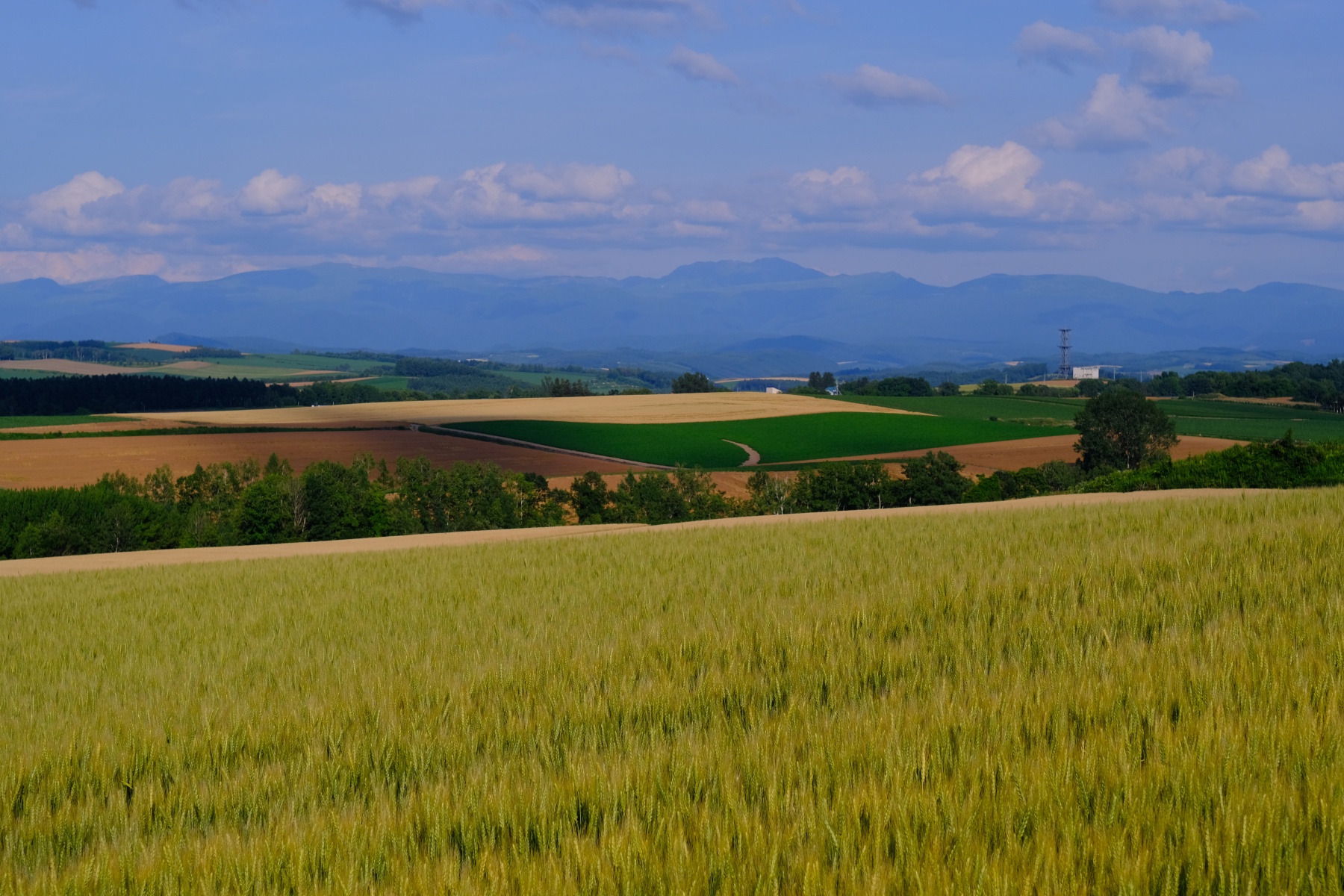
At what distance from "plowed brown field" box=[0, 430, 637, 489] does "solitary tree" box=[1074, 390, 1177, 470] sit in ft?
108

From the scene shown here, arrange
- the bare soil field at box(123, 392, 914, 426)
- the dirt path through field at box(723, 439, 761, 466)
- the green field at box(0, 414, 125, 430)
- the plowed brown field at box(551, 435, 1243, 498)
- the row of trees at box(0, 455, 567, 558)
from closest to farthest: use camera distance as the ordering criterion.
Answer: the row of trees at box(0, 455, 567, 558) → the plowed brown field at box(551, 435, 1243, 498) → the dirt path through field at box(723, 439, 761, 466) → the green field at box(0, 414, 125, 430) → the bare soil field at box(123, 392, 914, 426)

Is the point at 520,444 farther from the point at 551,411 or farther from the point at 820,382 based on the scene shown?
the point at 820,382

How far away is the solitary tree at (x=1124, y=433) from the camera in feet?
246

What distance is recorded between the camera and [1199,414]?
361ft

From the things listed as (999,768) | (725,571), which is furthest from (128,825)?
(725,571)

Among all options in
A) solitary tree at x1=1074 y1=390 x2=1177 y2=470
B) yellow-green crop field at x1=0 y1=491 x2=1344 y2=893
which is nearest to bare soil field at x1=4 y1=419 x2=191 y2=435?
solitary tree at x1=1074 y1=390 x2=1177 y2=470

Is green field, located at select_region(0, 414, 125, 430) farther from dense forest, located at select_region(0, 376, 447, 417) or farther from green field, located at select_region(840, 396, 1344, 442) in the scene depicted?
green field, located at select_region(840, 396, 1344, 442)

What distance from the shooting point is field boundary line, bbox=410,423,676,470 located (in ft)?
261

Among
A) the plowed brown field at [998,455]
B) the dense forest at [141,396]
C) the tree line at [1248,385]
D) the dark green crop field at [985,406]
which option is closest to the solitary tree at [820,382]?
the dark green crop field at [985,406]

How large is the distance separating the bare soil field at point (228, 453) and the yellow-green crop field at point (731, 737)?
62.0 meters

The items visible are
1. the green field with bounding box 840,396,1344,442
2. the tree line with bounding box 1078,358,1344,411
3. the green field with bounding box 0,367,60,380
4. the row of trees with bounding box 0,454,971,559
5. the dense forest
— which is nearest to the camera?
the row of trees with bounding box 0,454,971,559

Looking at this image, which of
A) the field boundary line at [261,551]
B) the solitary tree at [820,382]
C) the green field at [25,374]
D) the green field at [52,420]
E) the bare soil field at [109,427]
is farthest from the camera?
the green field at [25,374]

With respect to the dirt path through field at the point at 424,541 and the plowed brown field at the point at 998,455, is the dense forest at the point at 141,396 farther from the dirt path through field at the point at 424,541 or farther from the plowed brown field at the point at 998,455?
the dirt path through field at the point at 424,541

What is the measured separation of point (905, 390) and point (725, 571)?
14581 centimetres
